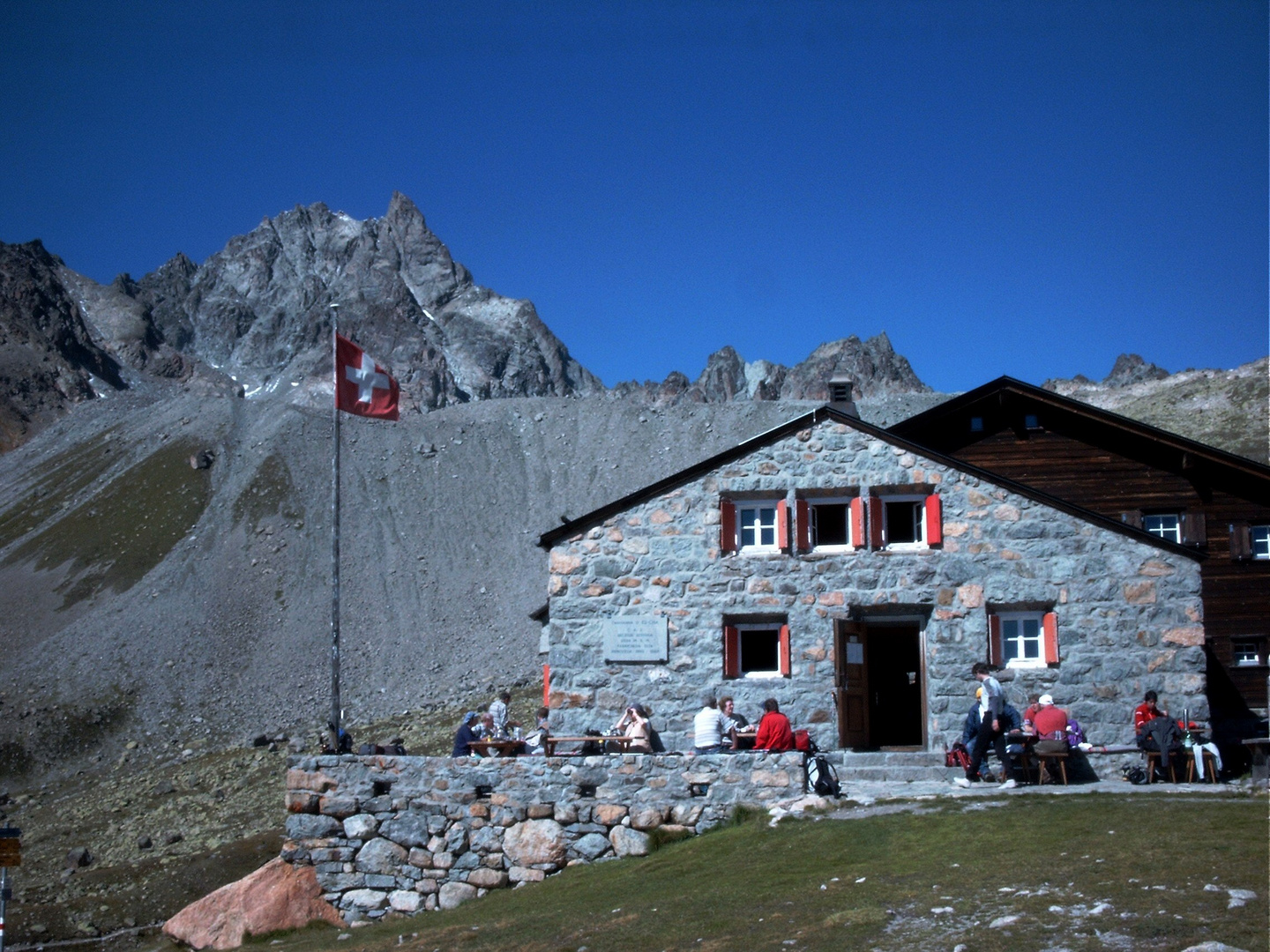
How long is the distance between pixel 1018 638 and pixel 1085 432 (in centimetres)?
872

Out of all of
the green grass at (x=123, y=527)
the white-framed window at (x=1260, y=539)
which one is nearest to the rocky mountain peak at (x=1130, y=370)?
the green grass at (x=123, y=527)

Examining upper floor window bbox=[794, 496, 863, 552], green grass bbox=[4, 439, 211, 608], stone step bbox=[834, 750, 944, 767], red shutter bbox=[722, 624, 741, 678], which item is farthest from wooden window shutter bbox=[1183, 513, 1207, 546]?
green grass bbox=[4, 439, 211, 608]

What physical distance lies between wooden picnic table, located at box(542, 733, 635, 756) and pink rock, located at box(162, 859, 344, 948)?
4.17 m

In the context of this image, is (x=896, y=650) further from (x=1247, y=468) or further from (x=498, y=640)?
(x=498, y=640)

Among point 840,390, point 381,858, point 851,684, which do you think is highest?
point 840,390

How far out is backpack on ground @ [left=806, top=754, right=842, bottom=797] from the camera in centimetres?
1675

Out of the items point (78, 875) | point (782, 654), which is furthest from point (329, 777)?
point (78, 875)

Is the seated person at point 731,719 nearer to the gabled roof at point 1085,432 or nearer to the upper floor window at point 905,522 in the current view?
the upper floor window at point 905,522

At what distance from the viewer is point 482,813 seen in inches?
699

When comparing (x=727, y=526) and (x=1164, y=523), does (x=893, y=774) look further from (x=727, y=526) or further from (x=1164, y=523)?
(x=1164, y=523)

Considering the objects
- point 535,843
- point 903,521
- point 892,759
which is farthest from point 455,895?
point 903,521

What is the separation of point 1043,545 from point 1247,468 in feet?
30.3

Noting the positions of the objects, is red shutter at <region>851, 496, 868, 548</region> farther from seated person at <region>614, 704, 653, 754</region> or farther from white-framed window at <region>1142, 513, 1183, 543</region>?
white-framed window at <region>1142, 513, 1183, 543</region>

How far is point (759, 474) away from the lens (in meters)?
21.2
